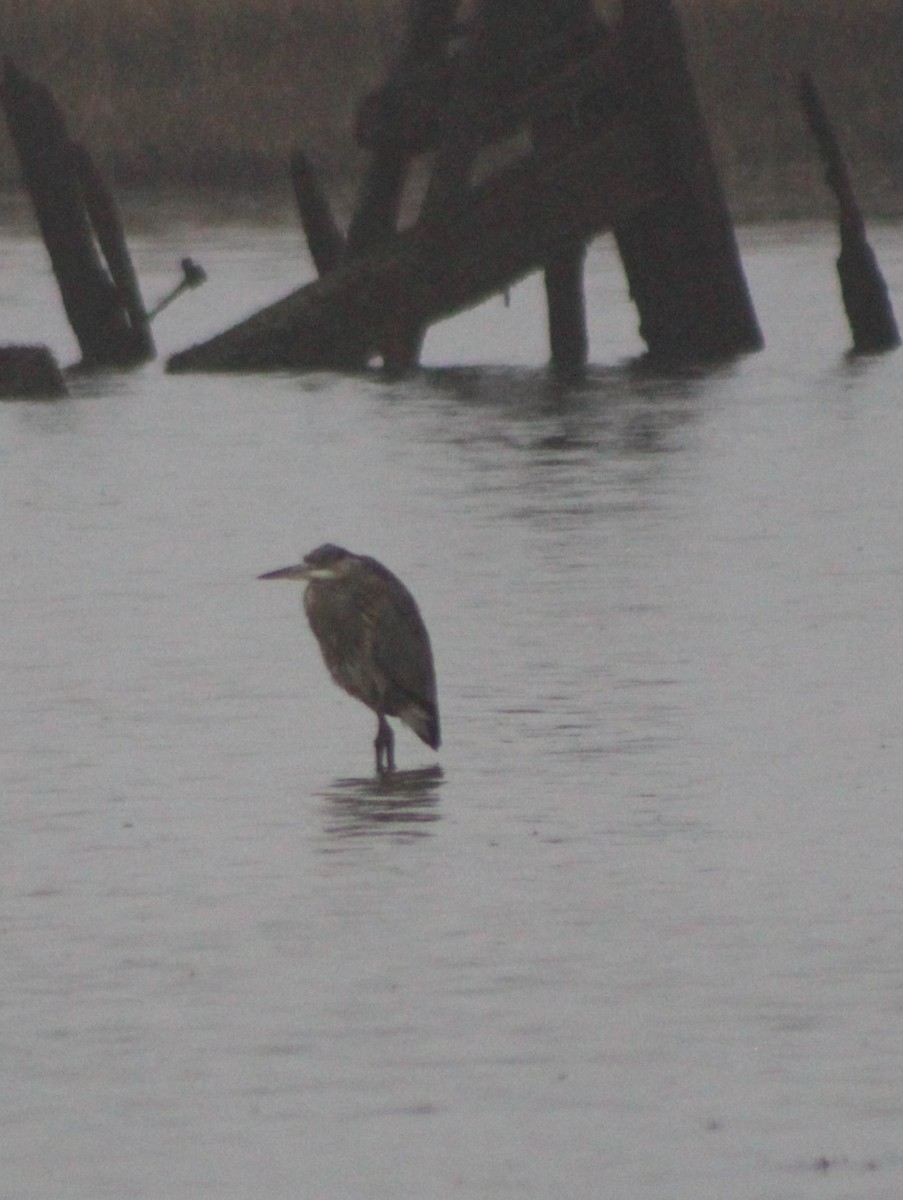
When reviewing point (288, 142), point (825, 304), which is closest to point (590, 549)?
point (825, 304)

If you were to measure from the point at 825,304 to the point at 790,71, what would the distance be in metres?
17.9

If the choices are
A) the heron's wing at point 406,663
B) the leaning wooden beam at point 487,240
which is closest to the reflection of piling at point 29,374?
the leaning wooden beam at point 487,240

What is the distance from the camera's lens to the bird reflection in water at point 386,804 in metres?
8.98

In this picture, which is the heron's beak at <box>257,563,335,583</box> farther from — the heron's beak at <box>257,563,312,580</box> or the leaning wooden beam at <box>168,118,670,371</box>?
the leaning wooden beam at <box>168,118,670,371</box>

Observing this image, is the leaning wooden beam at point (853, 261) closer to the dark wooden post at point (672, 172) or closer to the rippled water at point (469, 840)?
the dark wooden post at point (672, 172)

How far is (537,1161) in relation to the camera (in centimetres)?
611

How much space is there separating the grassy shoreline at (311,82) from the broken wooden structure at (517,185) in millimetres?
16961

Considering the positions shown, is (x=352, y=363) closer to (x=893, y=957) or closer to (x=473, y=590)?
(x=473, y=590)

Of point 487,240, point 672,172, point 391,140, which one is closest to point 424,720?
point 487,240

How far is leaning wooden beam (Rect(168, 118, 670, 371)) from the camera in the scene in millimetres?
21422

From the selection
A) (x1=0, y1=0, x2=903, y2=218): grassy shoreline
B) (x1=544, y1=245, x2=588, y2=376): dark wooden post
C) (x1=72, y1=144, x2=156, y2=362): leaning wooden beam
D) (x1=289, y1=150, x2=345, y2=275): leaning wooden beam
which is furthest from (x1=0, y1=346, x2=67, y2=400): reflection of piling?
(x1=0, y1=0, x2=903, y2=218): grassy shoreline

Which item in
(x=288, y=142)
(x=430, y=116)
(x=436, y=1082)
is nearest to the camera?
(x=436, y=1082)

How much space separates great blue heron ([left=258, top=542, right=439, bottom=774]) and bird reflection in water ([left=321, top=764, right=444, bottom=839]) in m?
0.11

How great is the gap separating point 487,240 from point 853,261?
2290 millimetres
